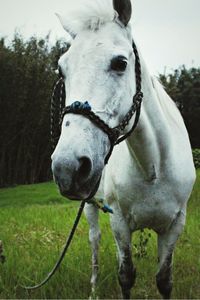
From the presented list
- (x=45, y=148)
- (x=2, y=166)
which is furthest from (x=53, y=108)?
(x=45, y=148)

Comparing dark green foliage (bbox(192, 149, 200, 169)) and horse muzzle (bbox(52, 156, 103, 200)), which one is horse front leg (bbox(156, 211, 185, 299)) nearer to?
horse muzzle (bbox(52, 156, 103, 200))

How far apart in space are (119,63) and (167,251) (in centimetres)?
165

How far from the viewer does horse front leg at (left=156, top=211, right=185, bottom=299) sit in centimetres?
318

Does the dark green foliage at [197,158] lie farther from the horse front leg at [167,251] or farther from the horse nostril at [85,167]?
the horse nostril at [85,167]

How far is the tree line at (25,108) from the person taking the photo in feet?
57.2

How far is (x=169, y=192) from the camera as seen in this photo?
9.87 ft

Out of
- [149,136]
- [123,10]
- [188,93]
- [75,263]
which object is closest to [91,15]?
[123,10]

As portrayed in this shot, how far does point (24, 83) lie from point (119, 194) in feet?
51.3

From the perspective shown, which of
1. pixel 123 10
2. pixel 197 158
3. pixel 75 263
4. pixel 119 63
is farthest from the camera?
pixel 197 158

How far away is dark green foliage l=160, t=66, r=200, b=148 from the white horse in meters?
22.7

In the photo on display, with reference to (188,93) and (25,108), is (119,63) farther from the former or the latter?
(188,93)

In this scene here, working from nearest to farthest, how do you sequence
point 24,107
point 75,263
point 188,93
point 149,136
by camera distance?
1. point 149,136
2. point 75,263
3. point 24,107
4. point 188,93

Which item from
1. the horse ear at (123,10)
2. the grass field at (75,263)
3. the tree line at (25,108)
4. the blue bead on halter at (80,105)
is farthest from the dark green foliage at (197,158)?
the blue bead on halter at (80,105)

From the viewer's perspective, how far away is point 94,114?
6.66 ft
